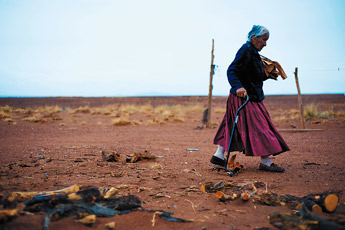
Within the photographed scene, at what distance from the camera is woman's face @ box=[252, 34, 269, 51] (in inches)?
175

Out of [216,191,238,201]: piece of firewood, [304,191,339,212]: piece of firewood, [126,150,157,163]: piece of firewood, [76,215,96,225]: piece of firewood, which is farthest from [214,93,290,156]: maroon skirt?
[76,215,96,225]: piece of firewood

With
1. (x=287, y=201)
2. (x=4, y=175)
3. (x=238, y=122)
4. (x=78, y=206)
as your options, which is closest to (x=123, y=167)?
(x=4, y=175)

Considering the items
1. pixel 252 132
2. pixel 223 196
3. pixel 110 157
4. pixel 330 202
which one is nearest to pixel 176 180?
pixel 223 196

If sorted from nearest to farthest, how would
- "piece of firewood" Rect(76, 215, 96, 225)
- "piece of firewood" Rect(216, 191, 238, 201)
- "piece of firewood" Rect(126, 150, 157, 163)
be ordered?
"piece of firewood" Rect(76, 215, 96, 225), "piece of firewood" Rect(216, 191, 238, 201), "piece of firewood" Rect(126, 150, 157, 163)

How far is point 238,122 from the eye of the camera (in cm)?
453

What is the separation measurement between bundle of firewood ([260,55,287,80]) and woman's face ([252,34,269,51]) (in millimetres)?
338

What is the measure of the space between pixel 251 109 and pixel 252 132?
0.36 metres

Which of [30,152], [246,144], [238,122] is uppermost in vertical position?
[238,122]

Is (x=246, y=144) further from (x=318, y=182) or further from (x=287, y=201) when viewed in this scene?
(x=287, y=201)

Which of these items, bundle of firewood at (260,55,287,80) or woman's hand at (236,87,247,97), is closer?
woman's hand at (236,87,247,97)

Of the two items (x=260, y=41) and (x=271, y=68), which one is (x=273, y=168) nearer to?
(x=271, y=68)

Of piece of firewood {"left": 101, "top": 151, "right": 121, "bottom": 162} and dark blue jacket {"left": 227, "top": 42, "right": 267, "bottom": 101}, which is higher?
dark blue jacket {"left": 227, "top": 42, "right": 267, "bottom": 101}

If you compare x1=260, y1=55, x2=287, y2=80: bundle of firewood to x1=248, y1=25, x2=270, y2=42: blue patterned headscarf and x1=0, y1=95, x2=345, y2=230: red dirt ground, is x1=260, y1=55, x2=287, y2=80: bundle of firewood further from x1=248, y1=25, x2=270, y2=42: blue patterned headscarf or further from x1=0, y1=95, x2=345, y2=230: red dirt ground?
x1=0, y1=95, x2=345, y2=230: red dirt ground

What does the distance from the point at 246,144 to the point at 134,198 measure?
219cm
